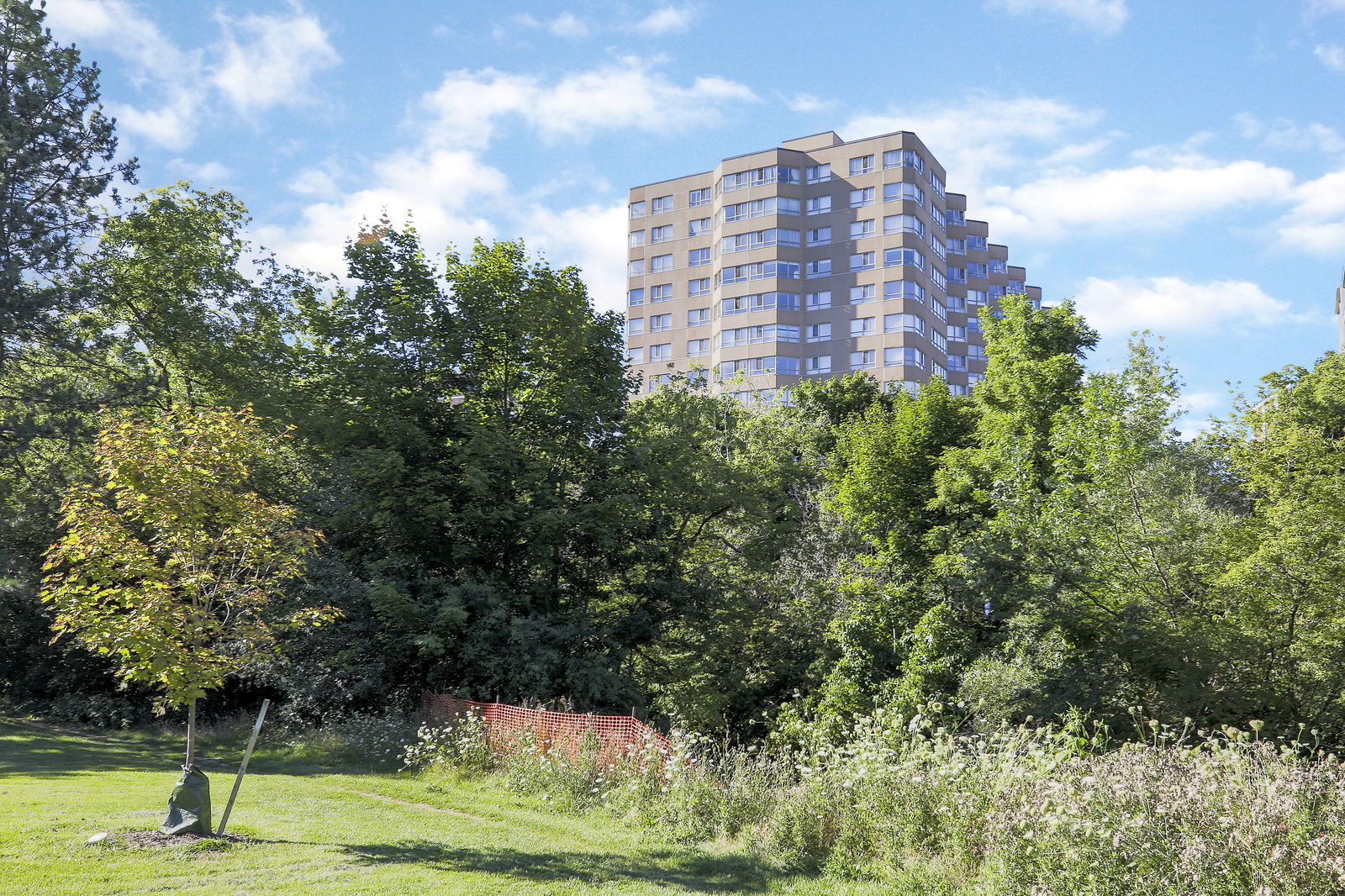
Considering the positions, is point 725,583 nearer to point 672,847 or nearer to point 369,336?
point 369,336

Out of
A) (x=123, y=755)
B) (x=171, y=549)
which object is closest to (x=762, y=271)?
(x=123, y=755)

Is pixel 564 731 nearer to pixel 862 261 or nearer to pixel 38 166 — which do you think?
pixel 38 166

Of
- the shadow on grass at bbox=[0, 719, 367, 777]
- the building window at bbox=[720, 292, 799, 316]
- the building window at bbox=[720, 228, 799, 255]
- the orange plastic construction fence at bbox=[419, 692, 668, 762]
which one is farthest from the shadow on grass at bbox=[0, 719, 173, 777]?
the building window at bbox=[720, 228, 799, 255]

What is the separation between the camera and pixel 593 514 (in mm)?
24781

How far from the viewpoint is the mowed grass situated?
29.2ft

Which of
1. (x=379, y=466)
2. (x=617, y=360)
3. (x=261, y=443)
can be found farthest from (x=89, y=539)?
(x=617, y=360)

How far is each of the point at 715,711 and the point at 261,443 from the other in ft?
55.4

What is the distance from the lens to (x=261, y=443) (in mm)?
12242

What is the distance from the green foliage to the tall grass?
5.13 metres

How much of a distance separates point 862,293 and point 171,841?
6573cm

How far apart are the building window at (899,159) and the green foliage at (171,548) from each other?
65.9 meters

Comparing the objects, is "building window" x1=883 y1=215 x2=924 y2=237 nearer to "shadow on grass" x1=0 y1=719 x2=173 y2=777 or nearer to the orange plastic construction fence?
the orange plastic construction fence

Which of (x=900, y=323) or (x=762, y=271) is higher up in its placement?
(x=762, y=271)

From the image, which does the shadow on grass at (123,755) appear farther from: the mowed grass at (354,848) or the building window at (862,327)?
the building window at (862,327)
